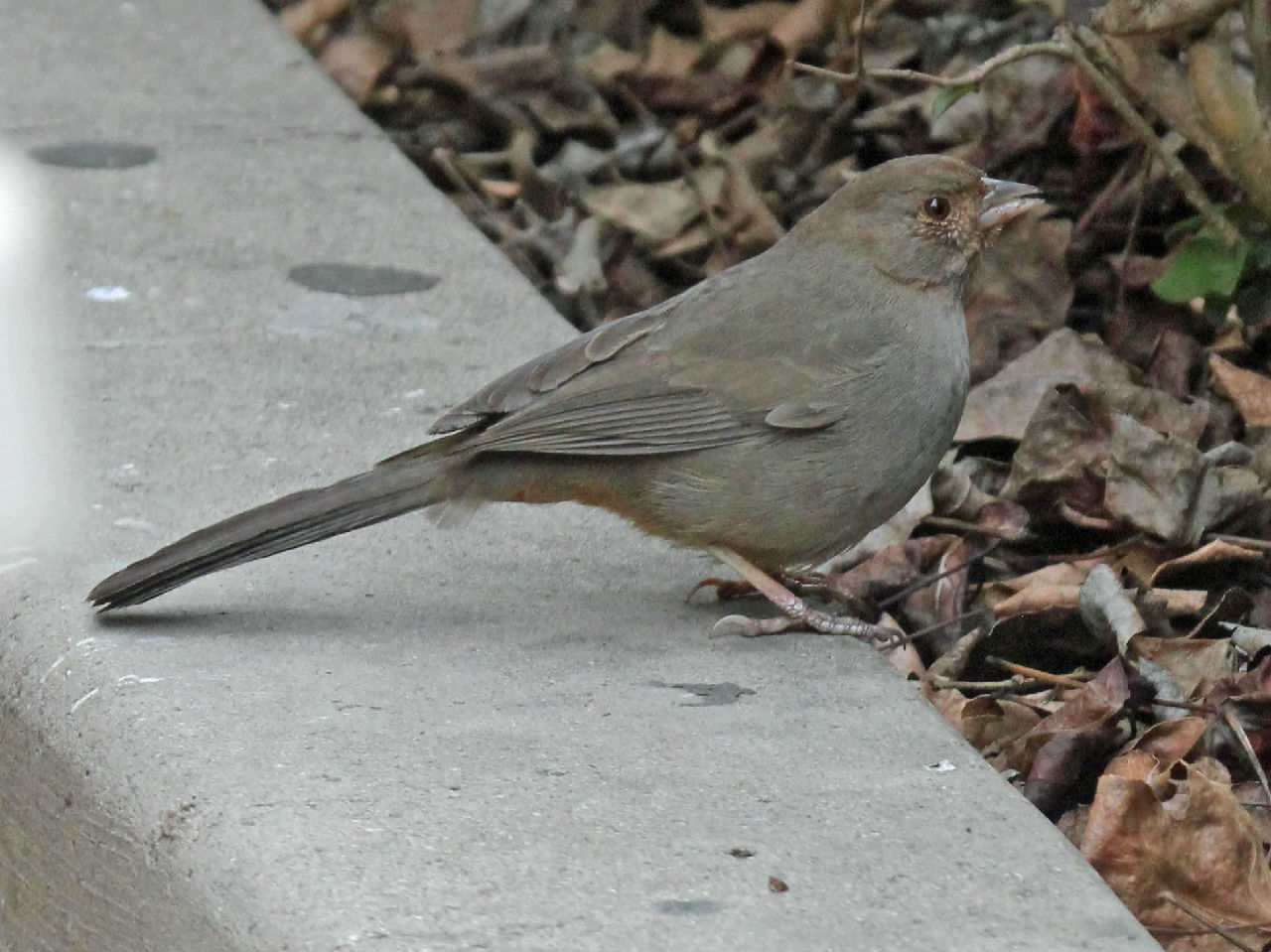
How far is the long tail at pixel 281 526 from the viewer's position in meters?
3.58

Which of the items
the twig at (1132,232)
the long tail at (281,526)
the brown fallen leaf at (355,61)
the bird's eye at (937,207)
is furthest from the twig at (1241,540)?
the brown fallen leaf at (355,61)

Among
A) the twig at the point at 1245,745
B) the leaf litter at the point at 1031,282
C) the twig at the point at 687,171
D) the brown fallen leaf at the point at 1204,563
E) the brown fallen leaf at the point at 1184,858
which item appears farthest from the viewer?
the twig at the point at 687,171

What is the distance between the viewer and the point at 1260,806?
10.7ft

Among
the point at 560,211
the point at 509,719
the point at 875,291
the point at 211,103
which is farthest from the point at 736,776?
the point at 211,103

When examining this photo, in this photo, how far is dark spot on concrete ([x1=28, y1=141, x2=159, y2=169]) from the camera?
577cm

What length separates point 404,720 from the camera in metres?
3.25

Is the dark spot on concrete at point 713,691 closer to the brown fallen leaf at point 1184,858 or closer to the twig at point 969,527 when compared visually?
the brown fallen leaf at point 1184,858

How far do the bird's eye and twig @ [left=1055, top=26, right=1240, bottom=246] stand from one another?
19.8 inches

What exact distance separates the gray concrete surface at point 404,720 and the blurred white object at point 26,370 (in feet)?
0.22

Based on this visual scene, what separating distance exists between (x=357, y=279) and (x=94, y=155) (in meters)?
1.15

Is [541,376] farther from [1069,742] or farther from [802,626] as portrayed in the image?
[1069,742]

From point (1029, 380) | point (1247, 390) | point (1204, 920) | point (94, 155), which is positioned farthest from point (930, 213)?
point (94, 155)

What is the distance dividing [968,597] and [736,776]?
1283mm

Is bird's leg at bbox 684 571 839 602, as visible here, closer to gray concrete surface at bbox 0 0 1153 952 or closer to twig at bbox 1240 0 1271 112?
gray concrete surface at bbox 0 0 1153 952
